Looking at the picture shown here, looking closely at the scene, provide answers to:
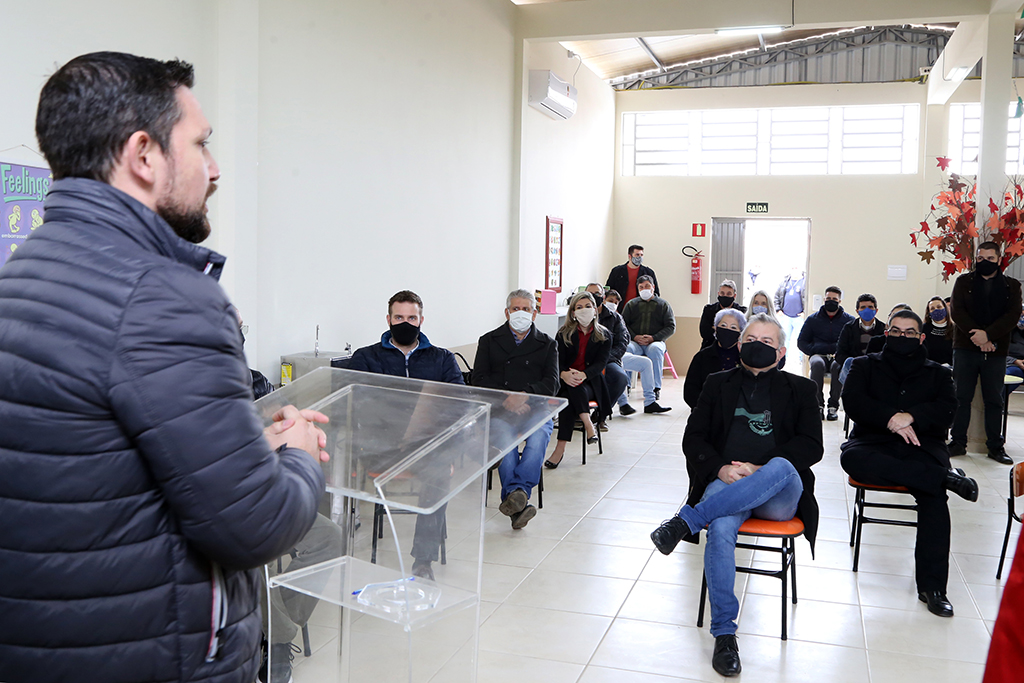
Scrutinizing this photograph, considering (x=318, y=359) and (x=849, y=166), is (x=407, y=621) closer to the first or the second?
(x=318, y=359)

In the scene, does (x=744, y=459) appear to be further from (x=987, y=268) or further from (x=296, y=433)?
(x=987, y=268)

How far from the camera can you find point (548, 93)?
29.6ft

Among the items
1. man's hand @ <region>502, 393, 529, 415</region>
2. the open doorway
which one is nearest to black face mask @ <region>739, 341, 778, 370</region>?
man's hand @ <region>502, 393, 529, 415</region>

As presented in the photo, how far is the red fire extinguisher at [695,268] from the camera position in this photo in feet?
42.0

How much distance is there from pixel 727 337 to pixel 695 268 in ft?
23.9

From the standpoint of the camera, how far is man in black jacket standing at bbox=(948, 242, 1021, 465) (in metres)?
6.77

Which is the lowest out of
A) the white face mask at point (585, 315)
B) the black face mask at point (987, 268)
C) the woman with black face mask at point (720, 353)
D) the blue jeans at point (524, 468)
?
the blue jeans at point (524, 468)

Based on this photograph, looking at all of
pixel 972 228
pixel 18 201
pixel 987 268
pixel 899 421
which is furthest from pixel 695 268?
pixel 18 201

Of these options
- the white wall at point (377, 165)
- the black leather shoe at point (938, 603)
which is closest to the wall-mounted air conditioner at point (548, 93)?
the white wall at point (377, 165)

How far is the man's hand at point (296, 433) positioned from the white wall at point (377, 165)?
337 centimetres

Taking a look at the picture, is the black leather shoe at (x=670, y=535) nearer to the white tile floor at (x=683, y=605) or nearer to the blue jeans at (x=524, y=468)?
the white tile floor at (x=683, y=605)

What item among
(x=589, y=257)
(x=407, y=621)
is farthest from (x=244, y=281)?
(x=589, y=257)

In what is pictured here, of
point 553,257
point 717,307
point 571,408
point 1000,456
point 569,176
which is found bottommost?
point 1000,456

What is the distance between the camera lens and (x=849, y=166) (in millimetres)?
12398
